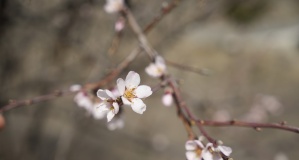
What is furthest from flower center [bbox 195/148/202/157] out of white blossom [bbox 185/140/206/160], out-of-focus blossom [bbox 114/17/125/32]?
out-of-focus blossom [bbox 114/17/125/32]

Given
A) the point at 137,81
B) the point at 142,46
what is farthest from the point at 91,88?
the point at 137,81

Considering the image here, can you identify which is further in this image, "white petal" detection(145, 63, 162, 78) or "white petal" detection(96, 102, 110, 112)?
"white petal" detection(145, 63, 162, 78)

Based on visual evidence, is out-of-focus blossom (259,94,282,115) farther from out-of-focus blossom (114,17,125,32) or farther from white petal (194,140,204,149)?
white petal (194,140,204,149)

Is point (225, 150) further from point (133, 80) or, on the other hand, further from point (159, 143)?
point (159, 143)

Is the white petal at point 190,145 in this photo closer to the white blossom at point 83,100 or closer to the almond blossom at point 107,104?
the almond blossom at point 107,104

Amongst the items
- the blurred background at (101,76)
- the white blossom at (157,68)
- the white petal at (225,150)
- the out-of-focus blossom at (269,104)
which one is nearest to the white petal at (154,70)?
the white blossom at (157,68)

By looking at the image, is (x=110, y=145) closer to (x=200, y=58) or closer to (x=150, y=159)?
(x=150, y=159)

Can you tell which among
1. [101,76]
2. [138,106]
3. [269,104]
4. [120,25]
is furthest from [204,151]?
[269,104]
